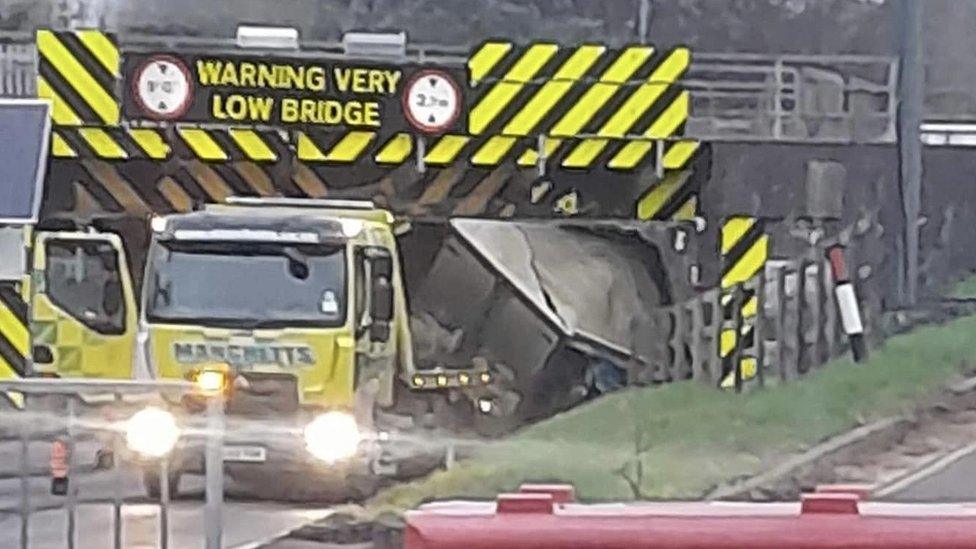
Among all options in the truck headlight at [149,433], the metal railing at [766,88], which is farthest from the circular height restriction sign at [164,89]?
the truck headlight at [149,433]

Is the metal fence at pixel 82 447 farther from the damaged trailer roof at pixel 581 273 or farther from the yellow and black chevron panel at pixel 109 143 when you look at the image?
the damaged trailer roof at pixel 581 273

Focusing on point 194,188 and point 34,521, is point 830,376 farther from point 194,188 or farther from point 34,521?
point 34,521

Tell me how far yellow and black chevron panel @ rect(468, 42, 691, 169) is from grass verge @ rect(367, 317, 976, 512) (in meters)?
1.60

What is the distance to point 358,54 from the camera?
13242mm

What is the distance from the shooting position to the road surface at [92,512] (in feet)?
22.3

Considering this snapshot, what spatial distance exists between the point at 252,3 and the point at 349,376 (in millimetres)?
4751

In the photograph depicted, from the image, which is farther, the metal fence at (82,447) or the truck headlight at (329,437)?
the truck headlight at (329,437)

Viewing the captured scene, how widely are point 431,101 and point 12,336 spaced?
2.84 metres

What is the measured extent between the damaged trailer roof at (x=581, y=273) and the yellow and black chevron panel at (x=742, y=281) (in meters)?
0.44

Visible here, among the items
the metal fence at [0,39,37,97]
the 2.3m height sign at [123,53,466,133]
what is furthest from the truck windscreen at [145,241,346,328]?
the metal fence at [0,39,37,97]

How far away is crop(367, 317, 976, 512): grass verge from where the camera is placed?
1163 cm

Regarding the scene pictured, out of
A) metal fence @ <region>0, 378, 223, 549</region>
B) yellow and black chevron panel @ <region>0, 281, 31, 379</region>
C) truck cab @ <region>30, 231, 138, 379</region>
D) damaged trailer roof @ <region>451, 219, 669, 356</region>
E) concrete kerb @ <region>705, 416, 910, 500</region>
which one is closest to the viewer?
metal fence @ <region>0, 378, 223, 549</region>

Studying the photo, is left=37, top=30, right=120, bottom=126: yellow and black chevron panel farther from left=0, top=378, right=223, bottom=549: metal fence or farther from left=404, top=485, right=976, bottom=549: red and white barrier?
left=404, top=485, right=976, bottom=549: red and white barrier

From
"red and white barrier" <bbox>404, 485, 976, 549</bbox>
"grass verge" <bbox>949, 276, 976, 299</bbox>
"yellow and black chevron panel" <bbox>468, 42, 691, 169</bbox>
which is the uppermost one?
"yellow and black chevron panel" <bbox>468, 42, 691, 169</bbox>
